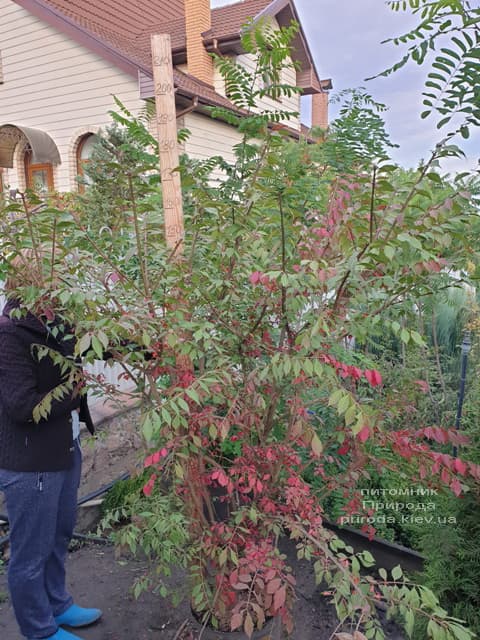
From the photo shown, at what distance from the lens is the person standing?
76.7 inches

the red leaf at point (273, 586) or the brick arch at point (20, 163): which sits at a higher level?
the brick arch at point (20, 163)

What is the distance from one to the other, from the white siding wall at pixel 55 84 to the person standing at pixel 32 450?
828 centimetres

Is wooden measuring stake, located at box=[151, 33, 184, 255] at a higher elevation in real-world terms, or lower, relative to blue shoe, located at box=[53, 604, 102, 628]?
higher

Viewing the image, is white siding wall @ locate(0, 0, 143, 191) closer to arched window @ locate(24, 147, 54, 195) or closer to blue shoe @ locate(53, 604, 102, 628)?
arched window @ locate(24, 147, 54, 195)

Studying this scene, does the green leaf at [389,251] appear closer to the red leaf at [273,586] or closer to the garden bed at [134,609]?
the red leaf at [273,586]

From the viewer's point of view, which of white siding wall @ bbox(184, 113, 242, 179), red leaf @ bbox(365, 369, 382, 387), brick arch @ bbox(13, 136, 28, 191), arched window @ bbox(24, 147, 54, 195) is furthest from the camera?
brick arch @ bbox(13, 136, 28, 191)

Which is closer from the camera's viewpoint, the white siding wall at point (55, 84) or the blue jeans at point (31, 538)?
the blue jeans at point (31, 538)

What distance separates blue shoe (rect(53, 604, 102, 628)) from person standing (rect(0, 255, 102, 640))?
0.13 m

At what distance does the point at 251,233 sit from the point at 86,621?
219 cm

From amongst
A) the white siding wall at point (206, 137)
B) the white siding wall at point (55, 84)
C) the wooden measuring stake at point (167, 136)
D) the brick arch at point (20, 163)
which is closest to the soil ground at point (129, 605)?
the wooden measuring stake at point (167, 136)

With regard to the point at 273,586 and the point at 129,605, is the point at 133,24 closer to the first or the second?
the point at 129,605

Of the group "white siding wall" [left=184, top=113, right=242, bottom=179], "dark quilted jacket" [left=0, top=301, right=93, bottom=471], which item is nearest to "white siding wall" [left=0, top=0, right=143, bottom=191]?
"white siding wall" [left=184, top=113, right=242, bottom=179]

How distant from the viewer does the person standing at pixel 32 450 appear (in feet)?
6.39

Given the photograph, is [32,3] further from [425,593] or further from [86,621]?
[425,593]
